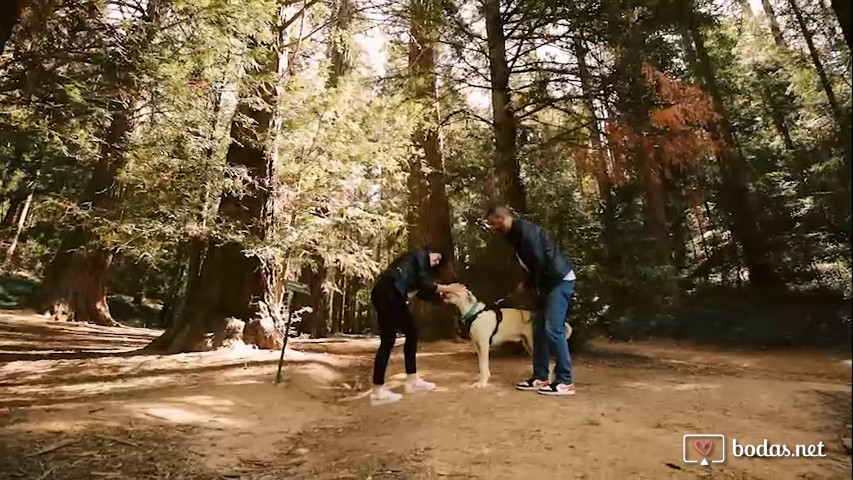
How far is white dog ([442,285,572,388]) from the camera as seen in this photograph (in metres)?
5.09

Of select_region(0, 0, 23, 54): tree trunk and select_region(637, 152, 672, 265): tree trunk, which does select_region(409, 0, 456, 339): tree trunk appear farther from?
select_region(0, 0, 23, 54): tree trunk

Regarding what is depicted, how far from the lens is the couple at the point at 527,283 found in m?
4.41

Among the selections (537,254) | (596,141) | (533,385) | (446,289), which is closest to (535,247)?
(537,254)

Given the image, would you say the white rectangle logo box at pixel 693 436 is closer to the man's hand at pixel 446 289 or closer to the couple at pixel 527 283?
the couple at pixel 527 283

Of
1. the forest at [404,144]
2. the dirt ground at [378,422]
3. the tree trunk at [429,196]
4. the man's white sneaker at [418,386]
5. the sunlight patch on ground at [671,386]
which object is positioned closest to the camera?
the dirt ground at [378,422]

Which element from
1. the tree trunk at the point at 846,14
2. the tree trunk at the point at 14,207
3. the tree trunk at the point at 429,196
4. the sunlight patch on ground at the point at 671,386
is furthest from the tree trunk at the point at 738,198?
the tree trunk at the point at 14,207

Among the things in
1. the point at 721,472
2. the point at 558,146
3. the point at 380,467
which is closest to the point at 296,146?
the point at 558,146

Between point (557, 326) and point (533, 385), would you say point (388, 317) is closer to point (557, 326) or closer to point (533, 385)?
point (557, 326)

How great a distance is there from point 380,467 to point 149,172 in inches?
209

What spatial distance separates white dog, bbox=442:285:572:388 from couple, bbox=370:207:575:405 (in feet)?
0.42

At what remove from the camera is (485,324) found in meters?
5.13

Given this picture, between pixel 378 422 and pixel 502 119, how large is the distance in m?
5.01

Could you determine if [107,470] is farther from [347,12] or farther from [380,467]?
[347,12]

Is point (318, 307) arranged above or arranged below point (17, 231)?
below
